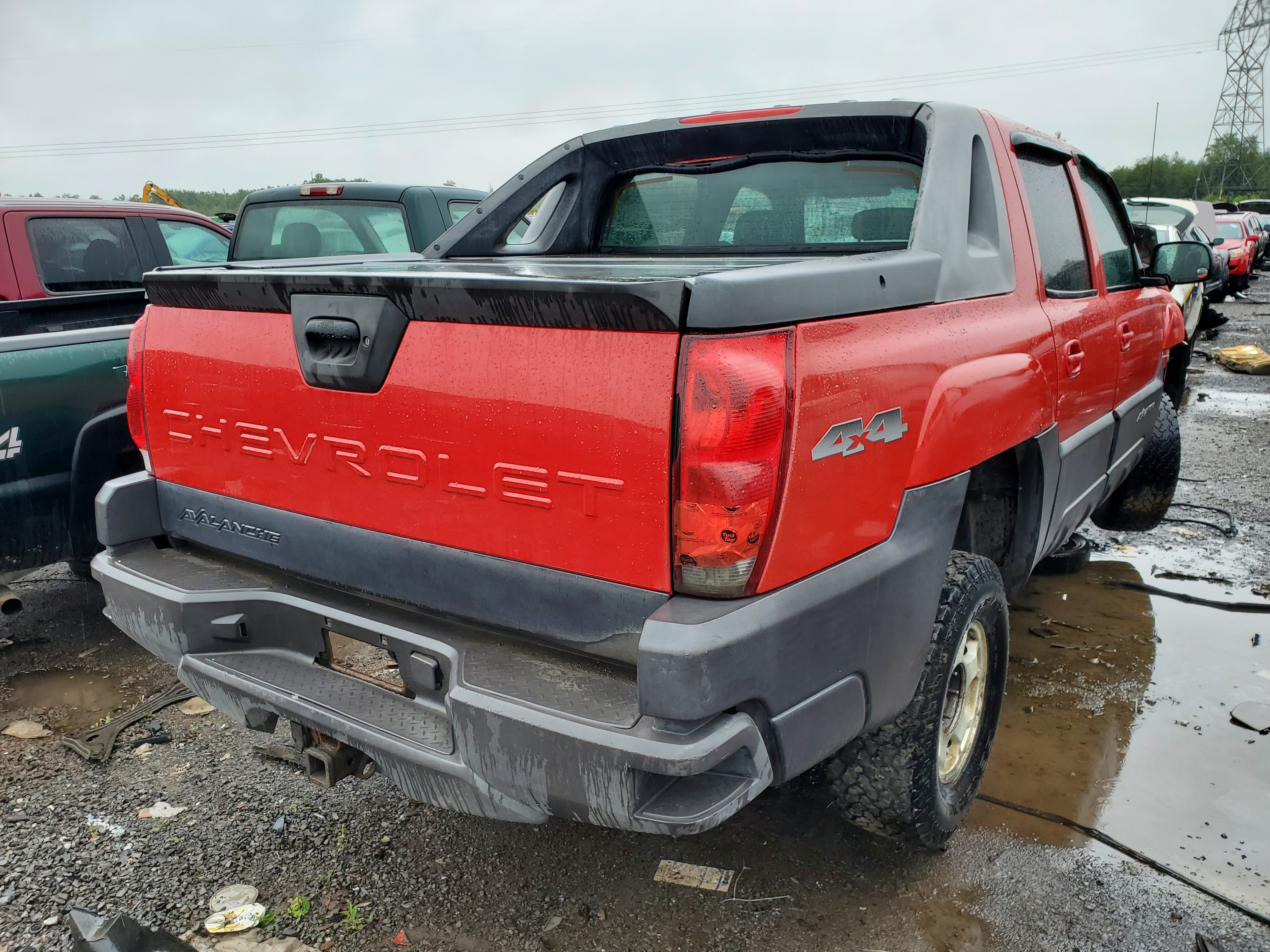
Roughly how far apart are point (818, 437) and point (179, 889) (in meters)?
2.05

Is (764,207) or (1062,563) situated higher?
(764,207)

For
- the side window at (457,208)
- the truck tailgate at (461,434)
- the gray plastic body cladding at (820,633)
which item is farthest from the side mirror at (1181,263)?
the side window at (457,208)

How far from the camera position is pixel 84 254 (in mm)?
4668

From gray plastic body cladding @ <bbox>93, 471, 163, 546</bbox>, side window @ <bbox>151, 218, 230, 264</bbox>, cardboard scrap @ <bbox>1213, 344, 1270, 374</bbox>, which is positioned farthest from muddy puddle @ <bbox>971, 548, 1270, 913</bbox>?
cardboard scrap @ <bbox>1213, 344, 1270, 374</bbox>

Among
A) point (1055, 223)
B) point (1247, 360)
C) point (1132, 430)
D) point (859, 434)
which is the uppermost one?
point (1055, 223)

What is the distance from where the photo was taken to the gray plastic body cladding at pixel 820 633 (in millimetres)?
1627

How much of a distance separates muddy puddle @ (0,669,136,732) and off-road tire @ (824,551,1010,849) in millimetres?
2744

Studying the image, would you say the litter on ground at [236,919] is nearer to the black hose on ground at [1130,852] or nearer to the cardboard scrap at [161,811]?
the cardboard scrap at [161,811]

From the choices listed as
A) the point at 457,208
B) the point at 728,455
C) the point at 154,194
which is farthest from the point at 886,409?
the point at 154,194

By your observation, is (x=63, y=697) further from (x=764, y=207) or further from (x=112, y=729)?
(x=764, y=207)

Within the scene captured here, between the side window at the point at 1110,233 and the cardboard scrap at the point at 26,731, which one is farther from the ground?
the side window at the point at 1110,233

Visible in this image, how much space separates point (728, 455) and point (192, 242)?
4.89 metres

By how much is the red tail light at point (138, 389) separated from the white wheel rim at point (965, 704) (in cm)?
229

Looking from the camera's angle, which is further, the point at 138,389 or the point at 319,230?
the point at 319,230
